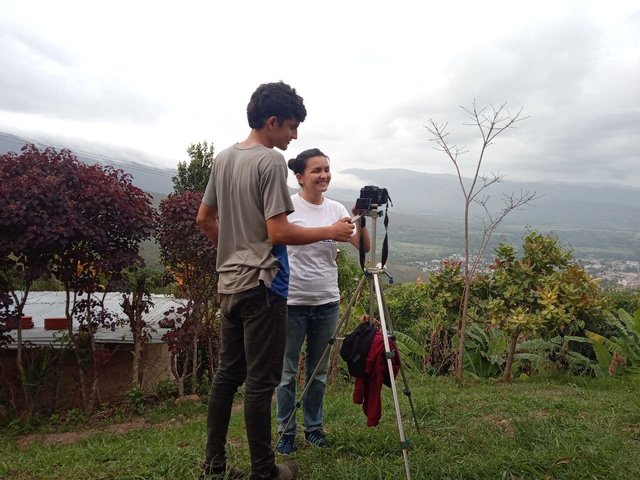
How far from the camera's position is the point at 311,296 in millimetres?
2854

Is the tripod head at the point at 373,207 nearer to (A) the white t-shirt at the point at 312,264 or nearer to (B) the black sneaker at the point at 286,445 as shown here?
(A) the white t-shirt at the point at 312,264

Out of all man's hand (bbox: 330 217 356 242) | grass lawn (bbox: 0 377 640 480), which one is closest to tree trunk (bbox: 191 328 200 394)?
grass lawn (bbox: 0 377 640 480)

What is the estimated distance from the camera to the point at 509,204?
547 cm

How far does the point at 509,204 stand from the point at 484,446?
3.30 m

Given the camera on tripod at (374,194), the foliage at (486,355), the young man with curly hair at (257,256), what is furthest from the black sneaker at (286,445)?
the foliage at (486,355)

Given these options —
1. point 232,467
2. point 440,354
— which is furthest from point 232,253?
point 440,354

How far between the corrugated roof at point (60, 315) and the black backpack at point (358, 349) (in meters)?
2.94

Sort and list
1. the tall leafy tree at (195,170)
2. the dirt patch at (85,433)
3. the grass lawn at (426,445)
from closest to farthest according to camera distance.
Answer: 1. the grass lawn at (426,445)
2. the dirt patch at (85,433)
3. the tall leafy tree at (195,170)

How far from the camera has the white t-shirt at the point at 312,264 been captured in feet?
9.37

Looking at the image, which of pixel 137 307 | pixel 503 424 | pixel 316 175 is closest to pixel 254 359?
pixel 316 175

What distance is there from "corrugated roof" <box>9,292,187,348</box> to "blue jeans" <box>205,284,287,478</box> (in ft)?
9.67

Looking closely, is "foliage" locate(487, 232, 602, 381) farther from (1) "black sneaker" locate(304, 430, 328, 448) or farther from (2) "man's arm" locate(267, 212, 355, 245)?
(2) "man's arm" locate(267, 212, 355, 245)

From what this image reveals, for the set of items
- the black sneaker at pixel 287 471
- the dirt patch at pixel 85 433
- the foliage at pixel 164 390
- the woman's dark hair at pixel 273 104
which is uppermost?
the woman's dark hair at pixel 273 104

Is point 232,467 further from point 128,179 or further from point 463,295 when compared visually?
point 463,295
